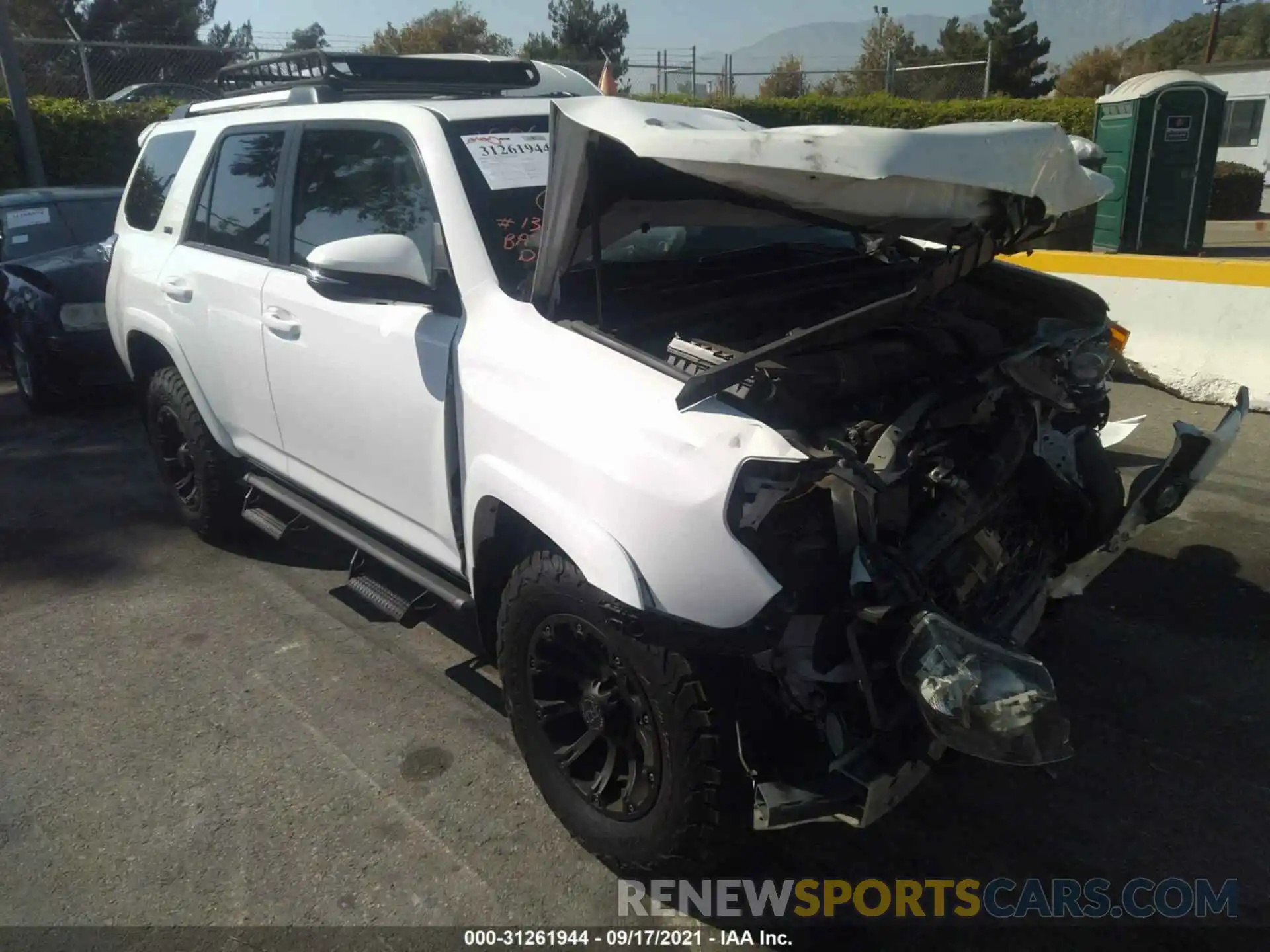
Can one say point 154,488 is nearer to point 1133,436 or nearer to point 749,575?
point 749,575

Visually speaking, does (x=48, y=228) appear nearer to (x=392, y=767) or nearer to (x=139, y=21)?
(x=392, y=767)

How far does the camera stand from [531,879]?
2.79 m

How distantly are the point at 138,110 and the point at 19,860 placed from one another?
40.8 feet

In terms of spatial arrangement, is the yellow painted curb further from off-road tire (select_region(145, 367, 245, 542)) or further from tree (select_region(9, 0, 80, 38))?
tree (select_region(9, 0, 80, 38))

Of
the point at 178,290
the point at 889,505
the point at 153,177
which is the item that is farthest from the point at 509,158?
the point at 153,177

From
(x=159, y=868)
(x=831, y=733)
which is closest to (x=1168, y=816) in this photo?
(x=831, y=733)

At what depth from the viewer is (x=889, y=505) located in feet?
7.84

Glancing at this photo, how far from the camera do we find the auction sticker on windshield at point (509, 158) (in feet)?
10.5

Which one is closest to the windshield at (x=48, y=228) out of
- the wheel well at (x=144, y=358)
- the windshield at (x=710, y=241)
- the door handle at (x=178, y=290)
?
the wheel well at (x=144, y=358)

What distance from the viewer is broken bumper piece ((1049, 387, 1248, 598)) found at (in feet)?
10.2

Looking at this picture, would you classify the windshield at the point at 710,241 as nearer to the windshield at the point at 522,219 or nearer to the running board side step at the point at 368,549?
the windshield at the point at 522,219

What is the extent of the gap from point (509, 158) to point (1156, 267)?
17.8 ft

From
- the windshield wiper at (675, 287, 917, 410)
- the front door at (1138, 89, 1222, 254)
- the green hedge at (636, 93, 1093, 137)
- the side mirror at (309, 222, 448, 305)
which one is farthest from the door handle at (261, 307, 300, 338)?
the green hedge at (636, 93, 1093, 137)

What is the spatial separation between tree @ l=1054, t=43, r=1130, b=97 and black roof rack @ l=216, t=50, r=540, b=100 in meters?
48.9
